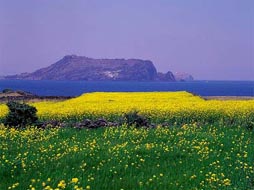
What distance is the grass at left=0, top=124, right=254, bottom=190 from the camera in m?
8.55

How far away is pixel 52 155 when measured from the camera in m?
10.8

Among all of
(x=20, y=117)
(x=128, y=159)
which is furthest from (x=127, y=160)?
(x=20, y=117)

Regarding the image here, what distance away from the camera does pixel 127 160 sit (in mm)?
10320

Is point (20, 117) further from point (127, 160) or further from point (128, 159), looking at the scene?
point (127, 160)

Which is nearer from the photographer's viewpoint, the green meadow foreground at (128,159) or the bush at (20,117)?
the green meadow foreground at (128,159)

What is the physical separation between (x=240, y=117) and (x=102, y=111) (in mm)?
5596

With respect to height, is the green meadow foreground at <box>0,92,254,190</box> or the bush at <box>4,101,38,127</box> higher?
the bush at <box>4,101,38,127</box>

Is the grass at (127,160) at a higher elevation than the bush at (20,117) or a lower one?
lower

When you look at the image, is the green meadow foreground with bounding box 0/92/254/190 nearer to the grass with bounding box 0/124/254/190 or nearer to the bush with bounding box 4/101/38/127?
the grass with bounding box 0/124/254/190

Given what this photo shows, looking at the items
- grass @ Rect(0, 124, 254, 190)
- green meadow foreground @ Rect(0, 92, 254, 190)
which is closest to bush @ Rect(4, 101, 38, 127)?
green meadow foreground @ Rect(0, 92, 254, 190)

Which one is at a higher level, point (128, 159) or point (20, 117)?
point (20, 117)

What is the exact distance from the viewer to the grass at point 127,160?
8.55m

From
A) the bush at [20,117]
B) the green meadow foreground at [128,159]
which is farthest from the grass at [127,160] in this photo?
the bush at [20,117]

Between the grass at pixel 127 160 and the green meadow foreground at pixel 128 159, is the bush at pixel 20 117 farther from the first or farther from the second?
the grass at pixel 127 160
